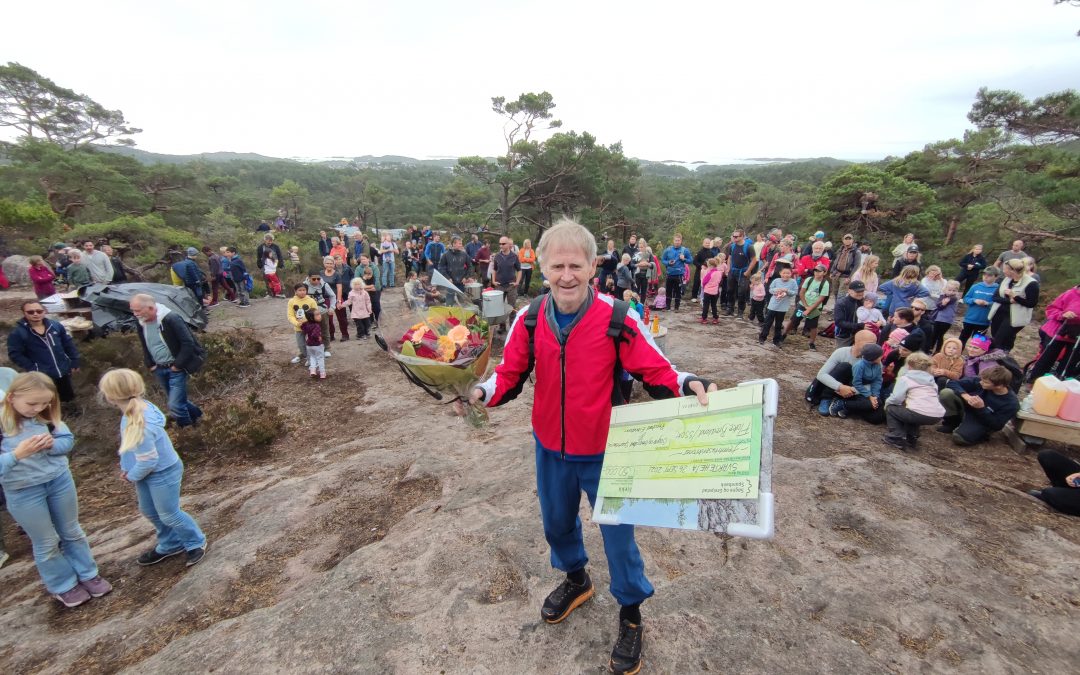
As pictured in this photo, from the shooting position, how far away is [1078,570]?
10.1ft

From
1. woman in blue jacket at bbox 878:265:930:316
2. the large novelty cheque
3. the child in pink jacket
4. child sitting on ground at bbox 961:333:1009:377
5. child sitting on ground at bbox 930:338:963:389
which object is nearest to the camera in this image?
the large novelty cheque

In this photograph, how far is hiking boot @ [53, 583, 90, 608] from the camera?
10.9ft

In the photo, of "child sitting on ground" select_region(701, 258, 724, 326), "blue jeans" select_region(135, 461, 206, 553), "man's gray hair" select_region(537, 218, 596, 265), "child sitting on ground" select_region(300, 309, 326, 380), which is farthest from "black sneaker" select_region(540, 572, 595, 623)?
"child sitting on ground" select_region(701, 258, 724, 326)

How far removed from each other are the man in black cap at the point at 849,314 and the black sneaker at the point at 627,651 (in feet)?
21.6

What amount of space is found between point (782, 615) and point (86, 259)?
13.4 m

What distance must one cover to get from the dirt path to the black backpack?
149cm

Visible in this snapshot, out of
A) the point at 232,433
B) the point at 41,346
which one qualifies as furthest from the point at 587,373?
the point at 41,346

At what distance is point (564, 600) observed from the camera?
267 centimetres

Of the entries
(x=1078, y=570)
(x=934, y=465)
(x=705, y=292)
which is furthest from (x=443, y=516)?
(x=705, y=292)

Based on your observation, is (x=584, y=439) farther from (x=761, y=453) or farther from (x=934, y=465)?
(x=934, y=465)

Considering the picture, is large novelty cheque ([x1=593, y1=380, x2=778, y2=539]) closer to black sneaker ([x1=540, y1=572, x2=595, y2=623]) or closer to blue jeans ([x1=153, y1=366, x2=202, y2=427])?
black sneaker ([x1=540, y1=572, x2=595, y2=623])

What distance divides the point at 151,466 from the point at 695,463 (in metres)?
3.89

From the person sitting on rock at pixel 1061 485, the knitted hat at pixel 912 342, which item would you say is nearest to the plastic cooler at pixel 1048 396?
the knitted hat at pixel 912 342

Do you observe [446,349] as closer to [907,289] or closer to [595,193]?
[907,289]
